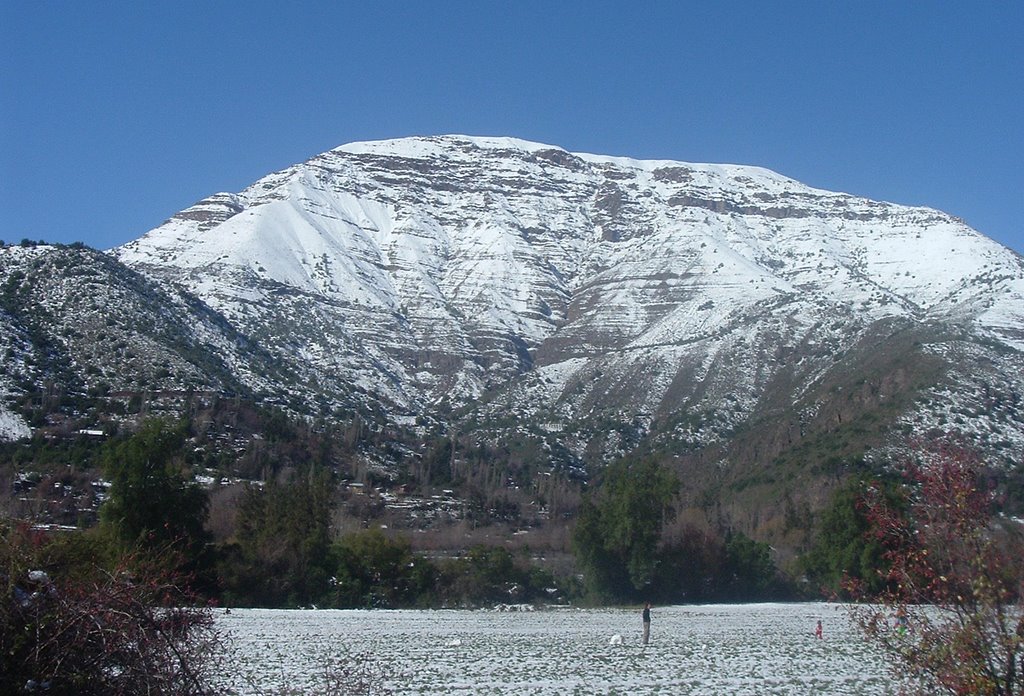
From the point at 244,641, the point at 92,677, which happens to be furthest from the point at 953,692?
the point at 244,641

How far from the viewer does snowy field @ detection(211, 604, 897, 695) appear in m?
25.6

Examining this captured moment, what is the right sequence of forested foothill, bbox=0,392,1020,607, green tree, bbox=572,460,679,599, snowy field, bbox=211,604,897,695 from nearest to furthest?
snowy field, bbox=211,604,897,695 → forested foothill, bbox=0,392,1020,607 → green tree, bbox=572,460,679,599

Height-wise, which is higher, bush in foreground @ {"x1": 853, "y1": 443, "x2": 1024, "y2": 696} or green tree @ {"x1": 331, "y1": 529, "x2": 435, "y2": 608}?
bush in foreground @ {"x1": 853, "y1": 443, "x2": 1024, "y2": 696}

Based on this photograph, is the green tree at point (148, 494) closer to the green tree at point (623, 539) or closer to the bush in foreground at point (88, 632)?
the green tree at point (623, 539)

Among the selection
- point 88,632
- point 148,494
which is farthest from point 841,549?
point 88,632

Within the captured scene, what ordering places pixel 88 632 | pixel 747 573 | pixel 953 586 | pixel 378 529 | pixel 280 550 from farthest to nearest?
pixel 747 573 → pixel 378 529 → pixel 280 550 → pixel 953 586 → pixel 88 632

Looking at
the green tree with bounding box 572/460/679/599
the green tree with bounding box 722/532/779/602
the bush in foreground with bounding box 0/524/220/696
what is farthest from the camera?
the green tree with bounding box 722/532/779/602

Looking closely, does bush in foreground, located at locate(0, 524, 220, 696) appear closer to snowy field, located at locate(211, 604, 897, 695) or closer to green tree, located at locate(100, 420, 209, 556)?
snowy field, located at locate(211, 604, 897, 695)

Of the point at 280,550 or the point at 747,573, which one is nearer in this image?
the point at 280,550

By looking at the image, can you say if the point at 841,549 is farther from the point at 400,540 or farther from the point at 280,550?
the point at 280,550

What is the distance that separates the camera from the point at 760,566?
8806cm

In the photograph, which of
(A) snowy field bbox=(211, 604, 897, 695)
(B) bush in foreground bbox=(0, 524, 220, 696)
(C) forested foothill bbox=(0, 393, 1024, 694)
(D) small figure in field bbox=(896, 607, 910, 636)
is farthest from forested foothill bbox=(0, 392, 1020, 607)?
(D) small figure in field bbox=(896, 607, 910, 636)

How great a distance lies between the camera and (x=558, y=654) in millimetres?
35688

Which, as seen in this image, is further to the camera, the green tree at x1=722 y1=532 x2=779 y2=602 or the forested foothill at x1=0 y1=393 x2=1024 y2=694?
the green tree at x1=722 y1=532 x2=779 y2=602
